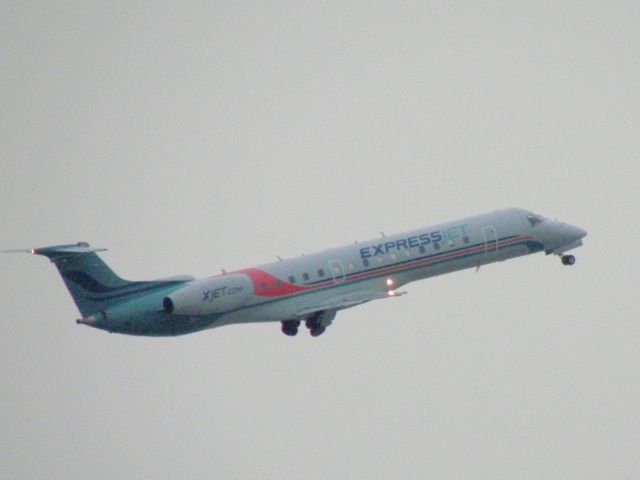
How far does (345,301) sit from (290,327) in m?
3.61

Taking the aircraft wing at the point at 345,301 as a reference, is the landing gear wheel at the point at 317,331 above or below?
below

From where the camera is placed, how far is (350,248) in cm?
10769

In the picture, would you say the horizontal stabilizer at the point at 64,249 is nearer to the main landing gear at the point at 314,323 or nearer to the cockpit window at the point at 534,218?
the main landing gear at the point at 314,323

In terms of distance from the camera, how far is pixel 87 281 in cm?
10225

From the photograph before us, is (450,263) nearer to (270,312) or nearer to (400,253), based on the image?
(400,253)

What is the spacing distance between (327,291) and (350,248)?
9.21 feet

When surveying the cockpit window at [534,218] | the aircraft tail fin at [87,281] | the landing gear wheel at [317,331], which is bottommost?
the landing gear wheel at [317,331]

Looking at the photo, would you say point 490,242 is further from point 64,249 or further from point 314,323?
point 64,249

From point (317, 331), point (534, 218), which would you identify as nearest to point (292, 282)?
point (317, 331)

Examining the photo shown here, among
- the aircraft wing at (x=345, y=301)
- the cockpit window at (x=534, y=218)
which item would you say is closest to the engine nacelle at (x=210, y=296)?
the aircraft wing at (x=345, y=301)

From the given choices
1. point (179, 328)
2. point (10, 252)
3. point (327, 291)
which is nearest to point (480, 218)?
point (327, 291)

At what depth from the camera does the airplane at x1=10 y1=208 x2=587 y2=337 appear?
102m

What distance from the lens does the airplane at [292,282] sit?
10225 centimetres

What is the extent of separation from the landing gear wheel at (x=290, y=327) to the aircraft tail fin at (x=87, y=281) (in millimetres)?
9202
